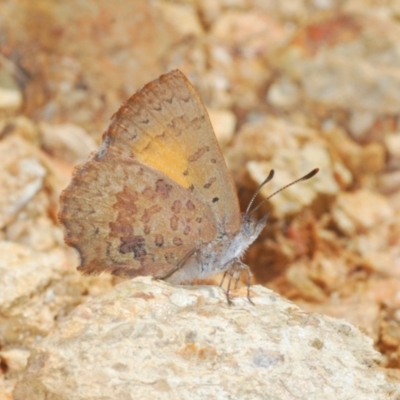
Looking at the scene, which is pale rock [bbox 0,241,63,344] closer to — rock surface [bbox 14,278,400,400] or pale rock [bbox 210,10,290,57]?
rock surface [bbox 14,278,400,400]

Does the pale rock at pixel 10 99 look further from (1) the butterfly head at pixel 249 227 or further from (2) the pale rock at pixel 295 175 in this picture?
(1) the butterfly head at pixel 249 227

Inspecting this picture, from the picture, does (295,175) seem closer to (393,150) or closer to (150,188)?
(393,150)

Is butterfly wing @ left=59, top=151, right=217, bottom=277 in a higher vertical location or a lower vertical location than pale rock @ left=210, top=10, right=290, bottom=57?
lower

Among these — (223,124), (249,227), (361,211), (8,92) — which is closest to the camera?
(249,227)

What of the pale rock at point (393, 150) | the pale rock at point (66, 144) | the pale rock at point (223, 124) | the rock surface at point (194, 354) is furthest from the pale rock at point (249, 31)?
the rock surface at point (194, 354)

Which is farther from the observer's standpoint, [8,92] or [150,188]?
[8,92]

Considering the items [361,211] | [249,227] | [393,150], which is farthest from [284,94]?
[249,227]

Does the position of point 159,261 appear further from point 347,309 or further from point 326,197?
point 326,197

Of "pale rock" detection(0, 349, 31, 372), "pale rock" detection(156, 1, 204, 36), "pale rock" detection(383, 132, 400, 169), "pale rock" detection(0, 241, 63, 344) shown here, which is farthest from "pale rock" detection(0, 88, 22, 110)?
"pale rock" detection(383, 132, 400, 169)
